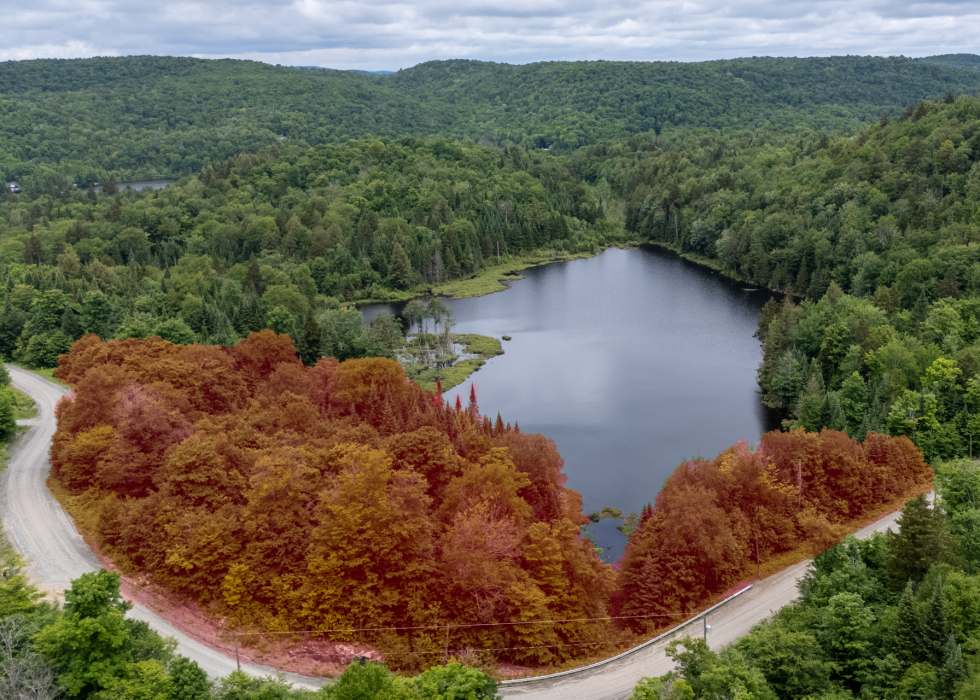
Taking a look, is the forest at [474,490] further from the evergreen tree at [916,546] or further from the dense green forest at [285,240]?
the dense green forest at [285,240]

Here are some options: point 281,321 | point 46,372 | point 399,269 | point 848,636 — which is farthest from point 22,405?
point 399,269

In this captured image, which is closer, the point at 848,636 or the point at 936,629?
the point at 936,629

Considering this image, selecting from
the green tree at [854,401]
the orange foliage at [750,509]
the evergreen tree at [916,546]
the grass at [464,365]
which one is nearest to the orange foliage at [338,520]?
the orange foliage at [750,509]

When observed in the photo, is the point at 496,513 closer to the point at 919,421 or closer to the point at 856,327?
the point at 919,421

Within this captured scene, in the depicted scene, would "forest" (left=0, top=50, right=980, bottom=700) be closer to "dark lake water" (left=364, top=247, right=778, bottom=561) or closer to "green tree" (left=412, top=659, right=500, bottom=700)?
"green tree" (left=412, top=659, right=500, bottom=700)

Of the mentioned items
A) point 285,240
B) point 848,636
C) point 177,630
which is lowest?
point 177,630

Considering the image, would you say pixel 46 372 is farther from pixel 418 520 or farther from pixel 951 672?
pixel 951 672

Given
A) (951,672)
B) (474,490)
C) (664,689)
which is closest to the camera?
(951,672)

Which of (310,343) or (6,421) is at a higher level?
(6,421)
